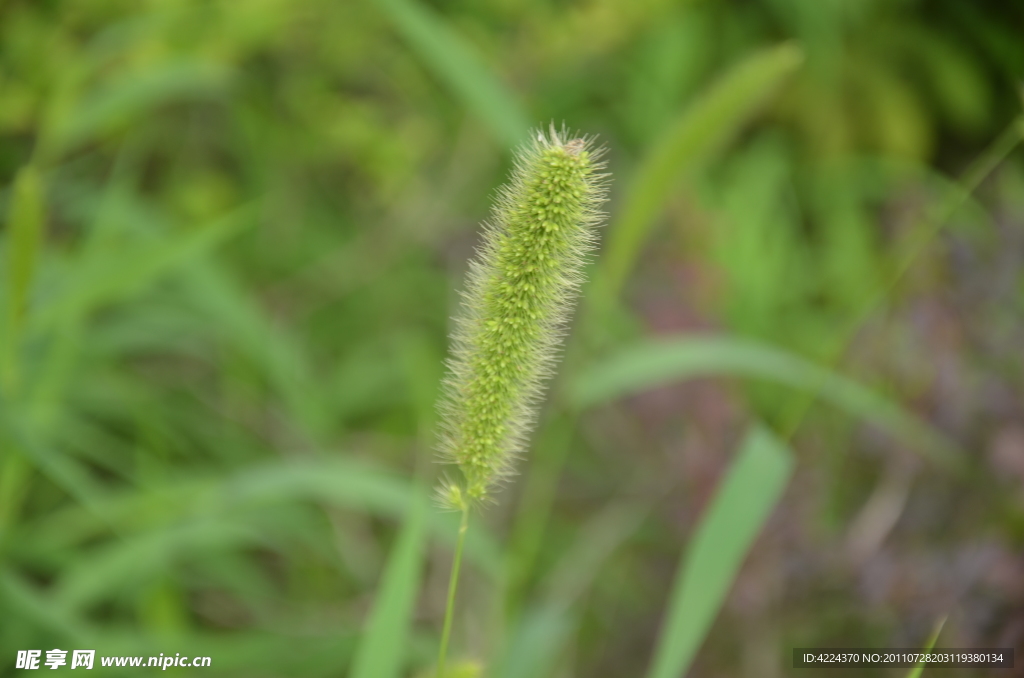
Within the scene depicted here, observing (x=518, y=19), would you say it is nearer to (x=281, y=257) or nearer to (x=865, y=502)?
(x=281, y=257)

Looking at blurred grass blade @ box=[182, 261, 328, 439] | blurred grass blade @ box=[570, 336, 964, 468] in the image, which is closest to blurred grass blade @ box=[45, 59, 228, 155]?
blurred grass blade @ box=[182, 261, 328, 439]

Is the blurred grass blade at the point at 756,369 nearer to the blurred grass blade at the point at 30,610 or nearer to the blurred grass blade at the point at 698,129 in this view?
the blurred grass blade at the point at 698,129

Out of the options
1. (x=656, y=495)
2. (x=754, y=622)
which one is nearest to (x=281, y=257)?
(x=656, y=495)

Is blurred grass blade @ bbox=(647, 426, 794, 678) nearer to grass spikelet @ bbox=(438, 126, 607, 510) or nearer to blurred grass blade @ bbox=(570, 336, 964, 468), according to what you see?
blurred grass blade @ bbox=(570, 336, 964, 468)

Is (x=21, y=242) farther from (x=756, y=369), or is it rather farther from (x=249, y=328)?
(x=756, y=369)


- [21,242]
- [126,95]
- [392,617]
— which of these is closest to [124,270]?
[21,242]

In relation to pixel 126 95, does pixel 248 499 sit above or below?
below
